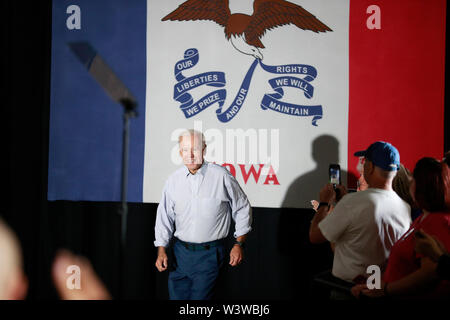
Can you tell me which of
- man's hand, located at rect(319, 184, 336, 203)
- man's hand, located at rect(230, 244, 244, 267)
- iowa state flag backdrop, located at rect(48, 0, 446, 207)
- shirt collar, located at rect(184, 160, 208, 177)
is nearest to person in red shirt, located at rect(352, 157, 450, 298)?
man's hand, located at rect(319, 184, 336, 203)

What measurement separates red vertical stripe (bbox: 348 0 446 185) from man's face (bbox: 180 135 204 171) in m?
1.07

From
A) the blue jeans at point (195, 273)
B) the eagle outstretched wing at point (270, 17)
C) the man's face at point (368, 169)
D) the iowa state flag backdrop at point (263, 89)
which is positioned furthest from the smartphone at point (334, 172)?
the eagle outstretched wing at point (270, 17)

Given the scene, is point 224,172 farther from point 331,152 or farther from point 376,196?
point 376,196

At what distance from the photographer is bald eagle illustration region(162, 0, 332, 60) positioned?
2.15 metres

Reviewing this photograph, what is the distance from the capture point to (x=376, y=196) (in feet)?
4.33

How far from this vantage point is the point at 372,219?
130cm

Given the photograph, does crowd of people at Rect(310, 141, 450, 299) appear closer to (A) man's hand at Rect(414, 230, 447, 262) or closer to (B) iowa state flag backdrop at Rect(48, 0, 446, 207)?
(A) man's hand at Rect(414, 230, 447, 262)

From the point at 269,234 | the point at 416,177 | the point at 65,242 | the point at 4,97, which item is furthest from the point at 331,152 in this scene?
the point at 4,97

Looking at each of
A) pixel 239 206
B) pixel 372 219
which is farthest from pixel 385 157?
pixel 239 206

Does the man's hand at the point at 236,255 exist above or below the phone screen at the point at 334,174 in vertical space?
below

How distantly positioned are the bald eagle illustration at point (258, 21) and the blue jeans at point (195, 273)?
1.42 metres

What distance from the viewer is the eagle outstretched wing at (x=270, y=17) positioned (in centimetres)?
216

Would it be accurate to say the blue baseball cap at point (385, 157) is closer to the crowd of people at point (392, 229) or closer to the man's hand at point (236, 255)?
the crowd of people at point (392, 229)

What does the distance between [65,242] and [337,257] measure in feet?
6.69
